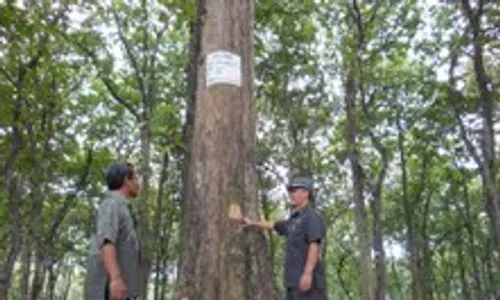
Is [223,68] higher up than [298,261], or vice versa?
[223,68]

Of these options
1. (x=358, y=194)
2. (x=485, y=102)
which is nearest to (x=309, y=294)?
(x=485, y=102)

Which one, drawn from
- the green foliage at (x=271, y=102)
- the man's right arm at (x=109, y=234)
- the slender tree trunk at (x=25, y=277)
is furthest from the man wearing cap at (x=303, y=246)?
the slender tree trunk at (x=25, y=277)

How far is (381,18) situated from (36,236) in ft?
43.7

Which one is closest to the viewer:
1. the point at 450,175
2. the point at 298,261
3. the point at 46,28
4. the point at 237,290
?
the point at 237,290

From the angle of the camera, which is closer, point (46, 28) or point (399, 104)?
point (46, 28)

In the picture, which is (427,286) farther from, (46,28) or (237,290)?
(237,290)

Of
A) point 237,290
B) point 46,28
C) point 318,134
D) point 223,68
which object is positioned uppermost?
point 318,134

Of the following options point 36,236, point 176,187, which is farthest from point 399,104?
point 36,236

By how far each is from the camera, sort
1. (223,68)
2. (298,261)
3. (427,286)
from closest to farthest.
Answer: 1. (223,68)
2. (298,261)
3. (427,286)

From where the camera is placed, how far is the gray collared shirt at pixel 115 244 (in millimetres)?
4238

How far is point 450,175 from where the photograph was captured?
26.8m

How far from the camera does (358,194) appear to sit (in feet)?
61.8

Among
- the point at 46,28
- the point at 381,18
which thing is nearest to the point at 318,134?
the point at 381,18

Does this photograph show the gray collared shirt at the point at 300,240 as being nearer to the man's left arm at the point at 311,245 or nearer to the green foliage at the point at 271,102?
the man's left arm at the point at 311,245
